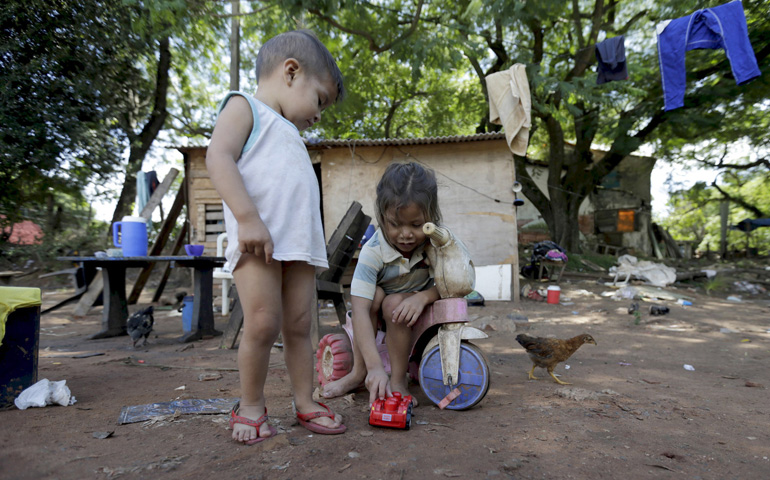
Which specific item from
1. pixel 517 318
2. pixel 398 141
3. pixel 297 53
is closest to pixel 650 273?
pixel 517 318

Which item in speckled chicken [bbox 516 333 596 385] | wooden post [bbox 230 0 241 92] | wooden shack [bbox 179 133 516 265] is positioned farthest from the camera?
wooden shack [bbox 179 133 516 265]

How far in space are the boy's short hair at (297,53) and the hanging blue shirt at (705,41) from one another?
24.5 feet

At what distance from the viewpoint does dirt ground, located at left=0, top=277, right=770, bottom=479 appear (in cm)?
138

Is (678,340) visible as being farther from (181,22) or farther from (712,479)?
(181,22)

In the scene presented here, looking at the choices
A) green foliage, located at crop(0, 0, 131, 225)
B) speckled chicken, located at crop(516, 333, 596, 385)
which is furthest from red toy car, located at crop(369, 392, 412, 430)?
green foliage, located at crop(0, 0, 131, 225)

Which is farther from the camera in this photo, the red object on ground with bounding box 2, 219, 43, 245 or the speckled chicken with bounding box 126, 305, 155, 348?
the red object on ground with bounding box 2, 219, 43, 245

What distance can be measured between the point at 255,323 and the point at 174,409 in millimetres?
756

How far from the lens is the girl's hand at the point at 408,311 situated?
196cm

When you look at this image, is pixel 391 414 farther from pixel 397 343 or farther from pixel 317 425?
pixel 397 343

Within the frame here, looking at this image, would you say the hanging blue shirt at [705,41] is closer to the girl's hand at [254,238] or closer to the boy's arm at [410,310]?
the boy's arm at [410,310]

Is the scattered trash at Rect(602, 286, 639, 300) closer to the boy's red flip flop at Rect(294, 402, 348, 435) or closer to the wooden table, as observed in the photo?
the wooden table

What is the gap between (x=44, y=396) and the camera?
6.51 feet

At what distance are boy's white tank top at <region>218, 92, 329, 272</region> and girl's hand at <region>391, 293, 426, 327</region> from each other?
0.51 meters

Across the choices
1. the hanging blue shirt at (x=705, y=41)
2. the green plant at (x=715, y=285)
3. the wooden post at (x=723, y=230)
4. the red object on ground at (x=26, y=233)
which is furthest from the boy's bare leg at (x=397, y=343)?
the wooden post at (x=723, y=230)
